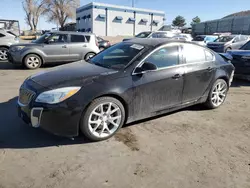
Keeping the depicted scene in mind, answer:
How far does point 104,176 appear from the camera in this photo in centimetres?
285

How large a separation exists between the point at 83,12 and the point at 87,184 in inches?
2235

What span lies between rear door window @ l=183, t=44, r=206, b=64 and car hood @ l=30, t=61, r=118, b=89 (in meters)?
1.59

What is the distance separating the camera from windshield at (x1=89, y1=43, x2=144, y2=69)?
4.03 m

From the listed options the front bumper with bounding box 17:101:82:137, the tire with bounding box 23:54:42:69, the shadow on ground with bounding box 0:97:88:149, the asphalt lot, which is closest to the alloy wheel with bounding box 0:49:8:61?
the tire with bounding box 23:54:42:69

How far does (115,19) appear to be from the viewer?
52969 mm

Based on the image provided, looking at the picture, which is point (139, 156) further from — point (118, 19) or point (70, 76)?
point (118, 19)

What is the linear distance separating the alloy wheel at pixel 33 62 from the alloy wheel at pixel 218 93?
7.49m

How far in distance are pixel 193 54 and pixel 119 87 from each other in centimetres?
189

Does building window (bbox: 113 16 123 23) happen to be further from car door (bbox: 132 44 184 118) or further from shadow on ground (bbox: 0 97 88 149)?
shadow on ground (bbox: 0 97 88 149)

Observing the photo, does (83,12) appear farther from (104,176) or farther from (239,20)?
(104,176)

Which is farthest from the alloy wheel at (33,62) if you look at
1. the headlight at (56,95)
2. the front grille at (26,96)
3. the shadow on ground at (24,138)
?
the headlight at (56,95)

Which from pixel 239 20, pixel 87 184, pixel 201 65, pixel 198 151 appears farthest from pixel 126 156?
pixel 239 20

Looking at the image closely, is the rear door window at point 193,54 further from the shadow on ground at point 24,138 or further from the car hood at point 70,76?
the shadow on ground at point 24,138

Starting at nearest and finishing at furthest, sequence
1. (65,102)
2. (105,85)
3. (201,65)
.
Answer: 1. (65,102)
2. (105,85)
3. (201,65)
